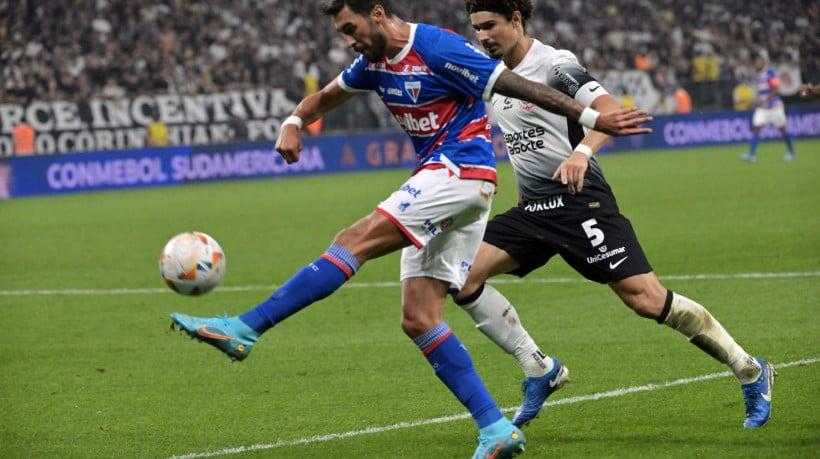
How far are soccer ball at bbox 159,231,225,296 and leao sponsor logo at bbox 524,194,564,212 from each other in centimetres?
175

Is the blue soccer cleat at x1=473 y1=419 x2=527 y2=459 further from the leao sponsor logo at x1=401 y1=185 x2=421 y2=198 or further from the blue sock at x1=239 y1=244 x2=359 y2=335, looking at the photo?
the leao sponsor logo at x1=401 y1=185 x2=421 y2=198

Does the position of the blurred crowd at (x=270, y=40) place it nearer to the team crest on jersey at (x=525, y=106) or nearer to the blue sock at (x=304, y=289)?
the team crest on jersey at (x=525, y=106)

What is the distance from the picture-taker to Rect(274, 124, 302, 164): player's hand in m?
5.95

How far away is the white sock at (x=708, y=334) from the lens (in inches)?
237

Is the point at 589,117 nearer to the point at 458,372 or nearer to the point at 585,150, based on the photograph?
the point at 585,150

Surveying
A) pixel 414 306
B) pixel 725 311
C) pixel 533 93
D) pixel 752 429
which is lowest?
pixel 725 311

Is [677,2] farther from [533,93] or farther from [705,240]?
[533,93]

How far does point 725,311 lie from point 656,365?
6.59ft

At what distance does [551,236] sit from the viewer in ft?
20.9

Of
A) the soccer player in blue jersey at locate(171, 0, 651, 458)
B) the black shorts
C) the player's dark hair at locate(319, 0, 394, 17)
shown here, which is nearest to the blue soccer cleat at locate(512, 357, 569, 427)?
the black shorts

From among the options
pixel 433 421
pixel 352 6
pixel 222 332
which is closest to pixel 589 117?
pixel 352 6

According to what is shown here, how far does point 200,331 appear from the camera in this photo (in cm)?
483

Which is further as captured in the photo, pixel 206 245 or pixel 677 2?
pixel 677 2

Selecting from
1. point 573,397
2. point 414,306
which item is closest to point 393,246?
point 414,306
